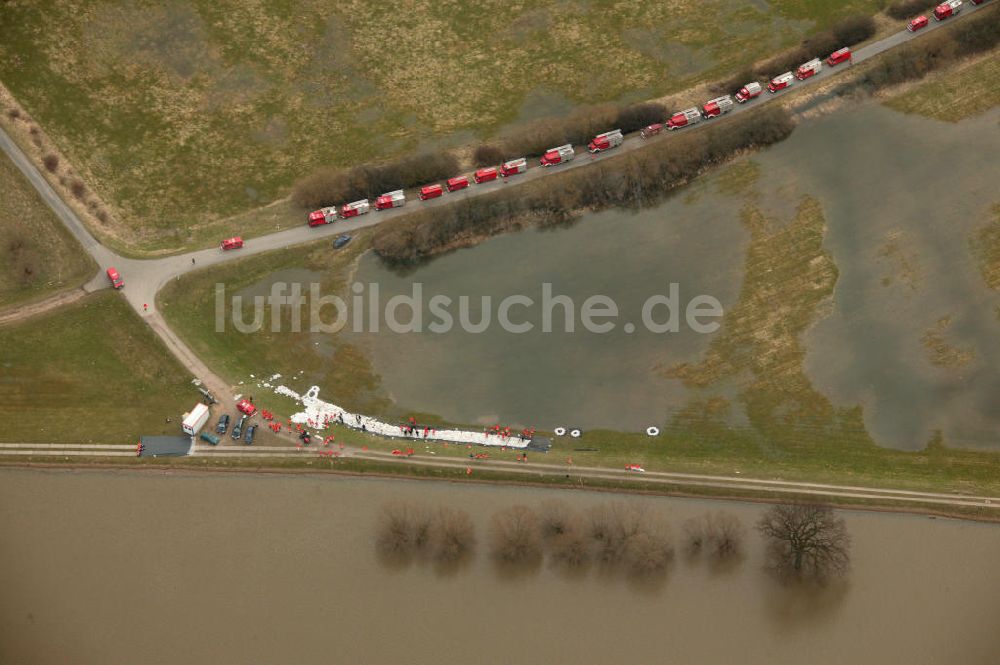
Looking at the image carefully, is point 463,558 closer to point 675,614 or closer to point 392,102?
point 675,614

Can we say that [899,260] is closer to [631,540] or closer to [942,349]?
[942,349]

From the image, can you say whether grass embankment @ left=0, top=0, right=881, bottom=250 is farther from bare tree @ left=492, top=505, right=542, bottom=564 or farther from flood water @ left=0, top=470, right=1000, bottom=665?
bare tree @ left=492, top=505, right=542, bottom=564

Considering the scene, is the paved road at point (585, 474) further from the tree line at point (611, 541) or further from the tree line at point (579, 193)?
the tree line at point (579, 193)

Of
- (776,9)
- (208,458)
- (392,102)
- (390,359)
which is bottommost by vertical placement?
(208,458)

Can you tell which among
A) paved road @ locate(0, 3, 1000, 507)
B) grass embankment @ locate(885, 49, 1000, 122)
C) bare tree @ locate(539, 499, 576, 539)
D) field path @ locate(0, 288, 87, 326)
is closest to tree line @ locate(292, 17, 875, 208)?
paved road @ locate(0, 3, 1000, 507)

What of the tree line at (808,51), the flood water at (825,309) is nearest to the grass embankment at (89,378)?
the flood water at (825,309)

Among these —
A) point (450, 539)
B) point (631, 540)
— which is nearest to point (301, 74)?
point (450, 539)

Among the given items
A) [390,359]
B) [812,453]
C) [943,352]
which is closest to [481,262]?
[390,359]
